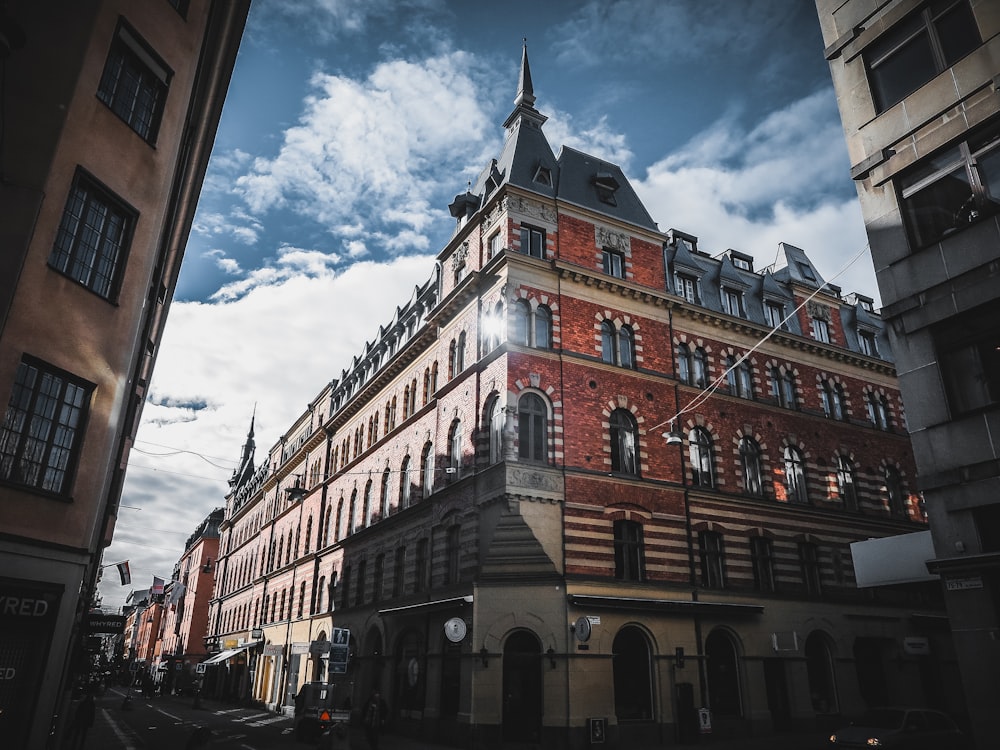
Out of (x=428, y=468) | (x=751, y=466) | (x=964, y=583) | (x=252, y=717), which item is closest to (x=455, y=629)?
(x=428, y=468)

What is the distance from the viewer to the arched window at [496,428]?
2500cm

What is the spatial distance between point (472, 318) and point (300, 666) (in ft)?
88.9

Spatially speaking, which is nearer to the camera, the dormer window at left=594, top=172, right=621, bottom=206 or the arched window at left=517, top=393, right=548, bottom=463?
the arched window at left=517, top=393, right=548, bottom=463

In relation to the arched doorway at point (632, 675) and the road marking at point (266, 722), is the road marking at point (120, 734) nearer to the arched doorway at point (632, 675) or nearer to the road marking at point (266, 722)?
the road marking at point (266, 722)

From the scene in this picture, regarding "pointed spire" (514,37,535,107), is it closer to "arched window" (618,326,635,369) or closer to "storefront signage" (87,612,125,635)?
"arched window" (618,326,635,369)

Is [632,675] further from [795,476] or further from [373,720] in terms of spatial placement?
[795,476]

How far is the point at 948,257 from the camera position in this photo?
1470 centimetres

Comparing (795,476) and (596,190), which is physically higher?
(596,190)

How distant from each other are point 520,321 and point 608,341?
172 inches

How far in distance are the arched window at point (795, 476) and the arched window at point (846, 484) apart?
2331 millimetres

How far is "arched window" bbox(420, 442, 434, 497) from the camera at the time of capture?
1216 inches

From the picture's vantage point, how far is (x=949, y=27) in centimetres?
1544

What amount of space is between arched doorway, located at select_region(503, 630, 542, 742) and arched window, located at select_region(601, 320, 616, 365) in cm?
1163

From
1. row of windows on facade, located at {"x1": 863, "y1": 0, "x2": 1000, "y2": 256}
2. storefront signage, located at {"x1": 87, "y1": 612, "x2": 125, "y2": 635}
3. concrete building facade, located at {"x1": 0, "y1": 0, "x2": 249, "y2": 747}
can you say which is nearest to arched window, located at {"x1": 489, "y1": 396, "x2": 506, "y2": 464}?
concrete building facade, located at {"x1": 0, "y1": 0, "x2": 249, "y2": 747}
